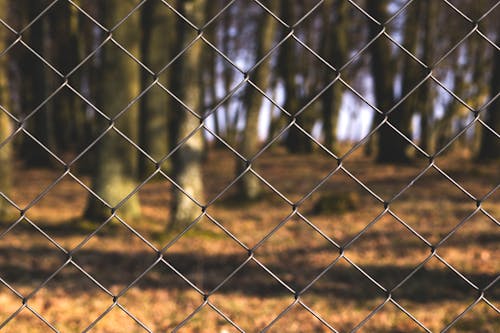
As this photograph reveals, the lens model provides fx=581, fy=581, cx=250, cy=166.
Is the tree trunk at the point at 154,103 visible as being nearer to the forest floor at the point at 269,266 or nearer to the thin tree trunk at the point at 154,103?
the thin tree trunk at the point at 154,103

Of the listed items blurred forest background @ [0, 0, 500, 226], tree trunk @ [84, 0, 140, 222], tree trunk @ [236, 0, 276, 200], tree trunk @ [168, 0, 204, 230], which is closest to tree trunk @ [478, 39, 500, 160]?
blurred forest background @ [0, 0, 500, 226]

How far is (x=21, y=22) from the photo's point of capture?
16.7 metres

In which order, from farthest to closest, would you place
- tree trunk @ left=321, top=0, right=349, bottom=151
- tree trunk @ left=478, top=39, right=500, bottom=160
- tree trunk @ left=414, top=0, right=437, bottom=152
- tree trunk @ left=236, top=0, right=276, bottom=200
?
tree trunk @ left=321, top=0, right=349, bottom=151 → tree trunk @ left=414, top=0, right=437, bottom=152 → tree trunk @ left=478, top=39, right=500, bottom=160 → tree trunk @ left=236, top=0, right=276, bottom=200

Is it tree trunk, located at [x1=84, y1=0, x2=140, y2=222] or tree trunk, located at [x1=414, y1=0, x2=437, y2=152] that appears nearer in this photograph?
tree trunk, located at [x1=84, y1=0, x2=140, y2=222]

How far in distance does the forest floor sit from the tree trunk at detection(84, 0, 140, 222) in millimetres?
467

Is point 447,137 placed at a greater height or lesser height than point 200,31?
lesser

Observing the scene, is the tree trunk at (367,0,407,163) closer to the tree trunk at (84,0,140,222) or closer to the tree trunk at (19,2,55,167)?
the tree trunk at (84,0,140,222)

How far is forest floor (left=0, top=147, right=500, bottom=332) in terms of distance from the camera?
484 cm

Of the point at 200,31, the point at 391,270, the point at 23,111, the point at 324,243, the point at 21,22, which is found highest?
the point at 200,31

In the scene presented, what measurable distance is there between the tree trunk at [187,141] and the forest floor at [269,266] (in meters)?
0.28

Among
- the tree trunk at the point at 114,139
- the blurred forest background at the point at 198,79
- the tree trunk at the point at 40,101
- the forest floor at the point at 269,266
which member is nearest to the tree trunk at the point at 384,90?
the blurred forest background at the point at 198,79

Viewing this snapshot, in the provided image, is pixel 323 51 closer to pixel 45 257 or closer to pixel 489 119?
pixel 489 119

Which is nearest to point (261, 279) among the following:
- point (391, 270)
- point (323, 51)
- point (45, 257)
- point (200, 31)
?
point (391, 270)

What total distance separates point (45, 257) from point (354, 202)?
472 cm
